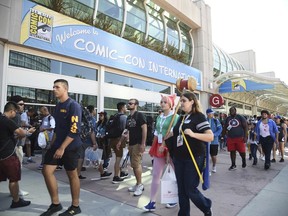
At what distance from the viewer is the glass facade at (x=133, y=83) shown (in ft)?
37.0

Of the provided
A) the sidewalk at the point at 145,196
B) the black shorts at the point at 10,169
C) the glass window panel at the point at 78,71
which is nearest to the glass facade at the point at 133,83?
the glass window panel at the point at 78,71

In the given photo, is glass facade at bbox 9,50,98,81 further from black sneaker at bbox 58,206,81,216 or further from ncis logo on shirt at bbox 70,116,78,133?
black sneaker at bbox 58,206,81,216

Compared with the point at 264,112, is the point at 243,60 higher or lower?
higher

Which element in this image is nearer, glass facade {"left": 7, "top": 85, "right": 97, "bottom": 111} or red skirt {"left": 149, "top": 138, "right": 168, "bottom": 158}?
red skirt {"left": 149, "top": 138, "right": 168, "bottom": 158}

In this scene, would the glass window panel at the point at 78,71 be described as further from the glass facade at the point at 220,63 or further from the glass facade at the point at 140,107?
the glass facade at the point at 220,63

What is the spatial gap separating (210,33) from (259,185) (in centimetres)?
1750

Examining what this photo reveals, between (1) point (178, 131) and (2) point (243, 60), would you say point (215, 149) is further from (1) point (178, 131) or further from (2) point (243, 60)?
(2) point (243, 60)

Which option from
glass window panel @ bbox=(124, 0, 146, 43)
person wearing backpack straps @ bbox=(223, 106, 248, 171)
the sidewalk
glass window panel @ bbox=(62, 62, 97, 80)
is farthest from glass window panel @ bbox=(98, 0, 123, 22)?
the sidewalk

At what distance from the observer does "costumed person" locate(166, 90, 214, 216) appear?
262 centimetres

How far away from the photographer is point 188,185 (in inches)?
104

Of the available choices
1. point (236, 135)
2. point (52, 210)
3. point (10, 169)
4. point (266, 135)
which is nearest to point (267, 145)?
point (266, 135)

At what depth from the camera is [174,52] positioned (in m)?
15.8

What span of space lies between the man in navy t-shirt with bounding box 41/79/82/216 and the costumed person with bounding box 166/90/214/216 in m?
1.40

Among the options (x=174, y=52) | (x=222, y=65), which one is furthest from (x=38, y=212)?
(x=222, y=65)
